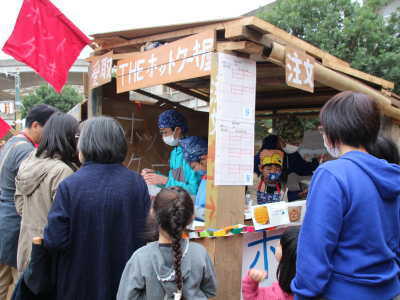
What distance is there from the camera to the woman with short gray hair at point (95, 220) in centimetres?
193

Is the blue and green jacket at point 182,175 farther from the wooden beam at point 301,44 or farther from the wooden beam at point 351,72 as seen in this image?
the wooden beam at point 351,72

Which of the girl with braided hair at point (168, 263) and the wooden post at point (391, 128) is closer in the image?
the girl with braided hair at point (168, 263)

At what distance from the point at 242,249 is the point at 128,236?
108cm

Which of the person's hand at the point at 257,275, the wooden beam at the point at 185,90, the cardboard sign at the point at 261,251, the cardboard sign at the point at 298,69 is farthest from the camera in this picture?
the wooden beam at the point at 185,90

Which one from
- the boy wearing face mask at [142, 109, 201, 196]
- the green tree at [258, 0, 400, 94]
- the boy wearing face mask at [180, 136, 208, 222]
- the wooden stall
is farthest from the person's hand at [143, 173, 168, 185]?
the green tree at [258, 0, 400, 94]

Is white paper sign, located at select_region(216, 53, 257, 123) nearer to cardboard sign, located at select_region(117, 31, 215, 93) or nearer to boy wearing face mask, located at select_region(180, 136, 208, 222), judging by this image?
cardboard sign, located at select_region(117, 31, 215, 93)

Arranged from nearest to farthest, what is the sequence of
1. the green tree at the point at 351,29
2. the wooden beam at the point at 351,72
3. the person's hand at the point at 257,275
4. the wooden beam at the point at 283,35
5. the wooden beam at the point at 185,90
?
the person's hand at the point at 257,275 → the wooden beam at the point at 283,35 → the wooden beam at the point at 351,72 → the wooden beam at the point at 185,90 → the green tree at the point at 351,29

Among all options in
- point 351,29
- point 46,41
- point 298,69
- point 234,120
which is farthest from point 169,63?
point 351,29

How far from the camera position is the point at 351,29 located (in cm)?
860

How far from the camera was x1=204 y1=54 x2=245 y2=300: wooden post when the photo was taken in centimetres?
255

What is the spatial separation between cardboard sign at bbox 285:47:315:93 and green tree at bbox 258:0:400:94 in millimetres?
6322

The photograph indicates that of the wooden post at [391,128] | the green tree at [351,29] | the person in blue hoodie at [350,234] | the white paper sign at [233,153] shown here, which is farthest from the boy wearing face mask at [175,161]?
the green tree at [351,29]

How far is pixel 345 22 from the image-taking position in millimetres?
8688

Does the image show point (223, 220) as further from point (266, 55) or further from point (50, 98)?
point (50, 98)
